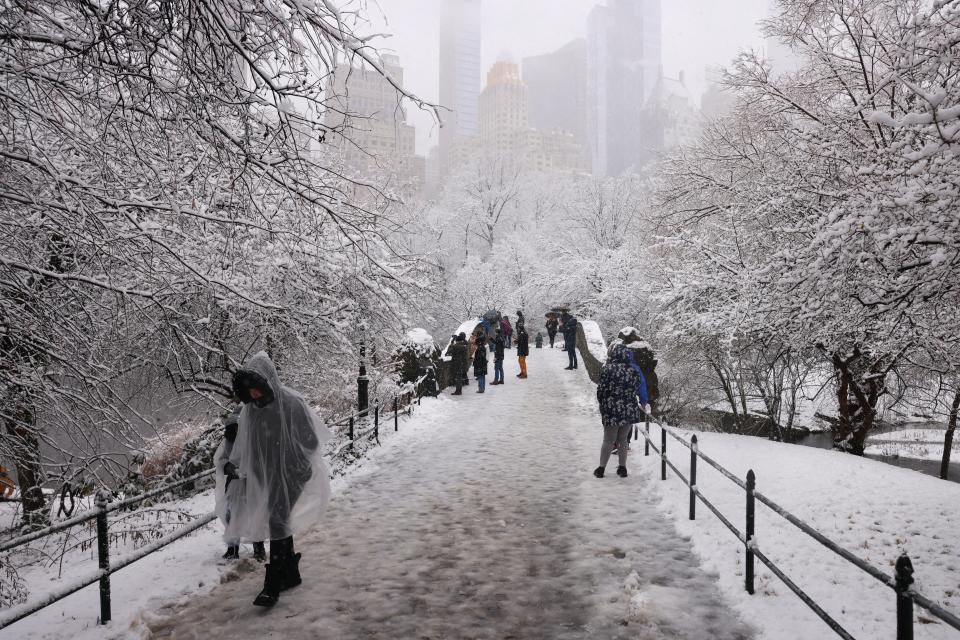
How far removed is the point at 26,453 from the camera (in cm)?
518

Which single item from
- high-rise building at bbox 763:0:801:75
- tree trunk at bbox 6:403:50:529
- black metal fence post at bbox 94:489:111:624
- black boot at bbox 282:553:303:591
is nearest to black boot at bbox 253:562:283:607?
black boot at bbox 282:553:303:591

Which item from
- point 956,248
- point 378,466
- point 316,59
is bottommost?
point 378,466

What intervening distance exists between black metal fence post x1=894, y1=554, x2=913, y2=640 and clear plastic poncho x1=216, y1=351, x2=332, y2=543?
393 cm

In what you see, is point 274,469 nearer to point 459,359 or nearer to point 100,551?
point 100,551

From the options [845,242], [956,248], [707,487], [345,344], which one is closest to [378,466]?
[345,344]

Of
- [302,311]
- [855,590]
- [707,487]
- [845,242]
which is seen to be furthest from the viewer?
[302,311]

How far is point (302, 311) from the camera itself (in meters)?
9.10

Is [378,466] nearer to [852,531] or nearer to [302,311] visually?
[302,311]

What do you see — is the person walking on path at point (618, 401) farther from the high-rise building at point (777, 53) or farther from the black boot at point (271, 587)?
the high-rise building at point (777, 53)

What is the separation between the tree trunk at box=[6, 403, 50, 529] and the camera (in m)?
4.80

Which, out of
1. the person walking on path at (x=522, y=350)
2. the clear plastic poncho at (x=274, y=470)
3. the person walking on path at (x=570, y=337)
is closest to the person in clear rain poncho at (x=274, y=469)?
the clear plastic poncho at (x=274, y=470)

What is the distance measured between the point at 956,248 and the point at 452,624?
4418 mm

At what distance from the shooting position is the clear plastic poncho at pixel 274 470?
15.8 ft

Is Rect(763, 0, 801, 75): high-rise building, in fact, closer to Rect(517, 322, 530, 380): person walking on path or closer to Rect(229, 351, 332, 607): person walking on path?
Rect(229, 351, 332, 607): person walking on path
